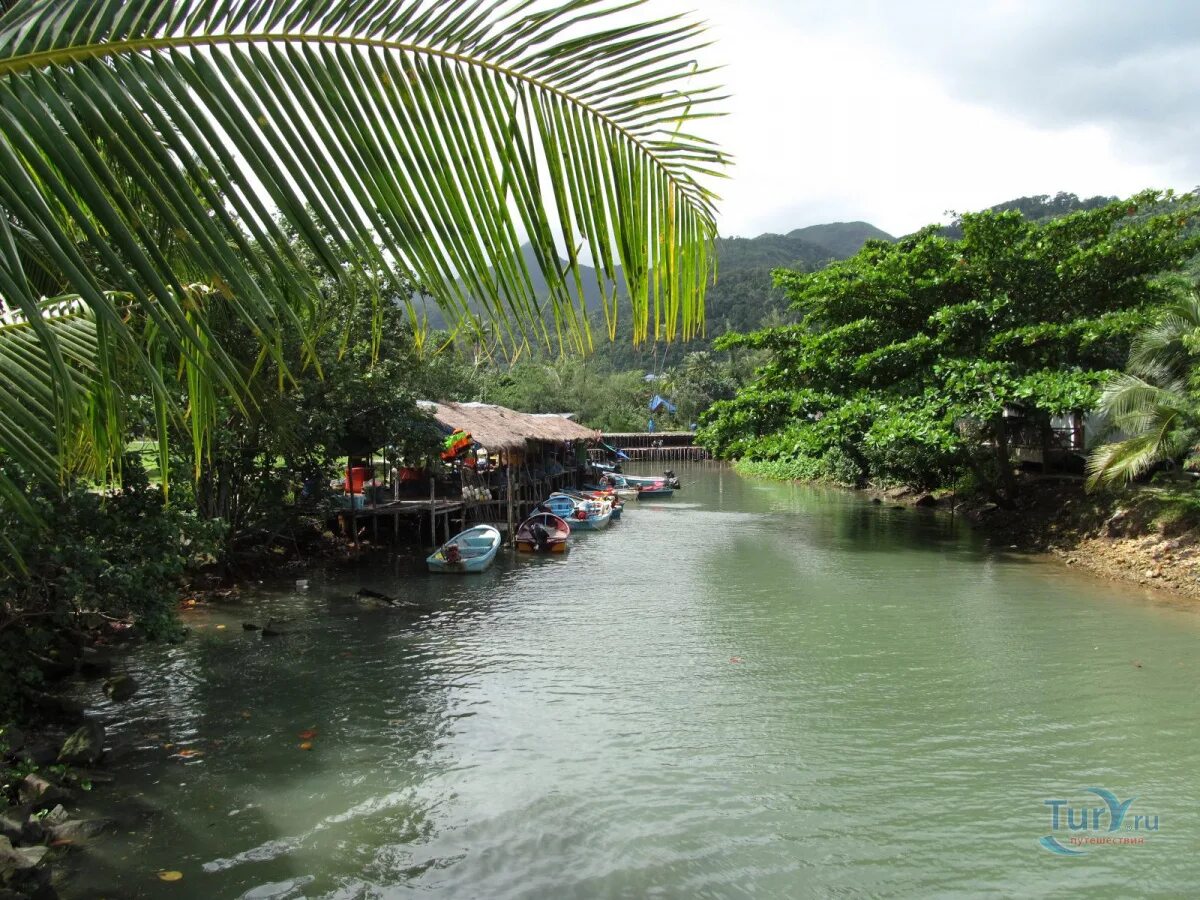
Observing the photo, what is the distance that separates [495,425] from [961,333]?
1219 centimetres

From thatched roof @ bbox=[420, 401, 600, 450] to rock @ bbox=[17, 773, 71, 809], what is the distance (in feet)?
42.8

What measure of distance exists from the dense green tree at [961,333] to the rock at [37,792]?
15888 millimetres

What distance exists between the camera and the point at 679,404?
67.6 metres

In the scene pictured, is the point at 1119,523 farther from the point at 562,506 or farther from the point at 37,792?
the point at 37,792

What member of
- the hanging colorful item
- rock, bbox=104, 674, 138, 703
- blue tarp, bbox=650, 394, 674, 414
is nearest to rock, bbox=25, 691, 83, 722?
rock, bbox=104, 674, 138, 703

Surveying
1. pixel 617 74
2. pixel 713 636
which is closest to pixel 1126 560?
pixel 713 636

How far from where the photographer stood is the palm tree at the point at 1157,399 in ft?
49.9

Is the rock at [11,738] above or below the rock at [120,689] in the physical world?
above

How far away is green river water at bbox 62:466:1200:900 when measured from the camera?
21.3 ft

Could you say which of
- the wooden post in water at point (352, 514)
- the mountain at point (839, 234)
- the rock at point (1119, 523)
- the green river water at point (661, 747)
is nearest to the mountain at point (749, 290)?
the mountain at point (839, 234)

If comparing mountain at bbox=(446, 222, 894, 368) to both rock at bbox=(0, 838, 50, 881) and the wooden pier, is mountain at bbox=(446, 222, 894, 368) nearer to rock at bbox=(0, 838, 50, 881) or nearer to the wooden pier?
the wooden pier

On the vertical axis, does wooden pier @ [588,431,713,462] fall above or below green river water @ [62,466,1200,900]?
above

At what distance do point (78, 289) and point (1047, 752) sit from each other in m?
9.46

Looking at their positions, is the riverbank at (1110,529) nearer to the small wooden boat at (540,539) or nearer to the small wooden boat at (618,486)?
the small wooden boat at (540,539)
